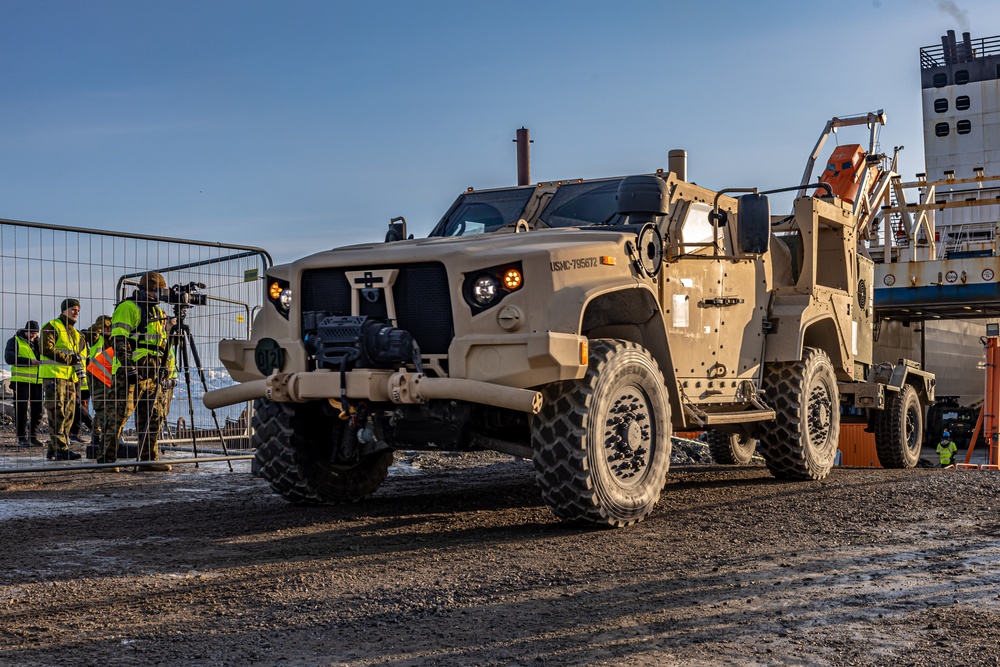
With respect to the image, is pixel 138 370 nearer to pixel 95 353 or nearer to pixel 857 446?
pixel 95 353

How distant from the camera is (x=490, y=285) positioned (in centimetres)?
631

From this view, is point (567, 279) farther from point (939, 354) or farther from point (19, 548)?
point (939, 354)

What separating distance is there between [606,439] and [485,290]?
116 centimetres

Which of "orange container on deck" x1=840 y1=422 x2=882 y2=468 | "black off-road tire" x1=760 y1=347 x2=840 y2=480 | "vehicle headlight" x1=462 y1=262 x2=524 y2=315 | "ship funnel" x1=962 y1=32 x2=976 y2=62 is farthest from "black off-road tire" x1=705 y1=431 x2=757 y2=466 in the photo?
"ship funnel" x1=962 y1=32 x2=976 y2=62

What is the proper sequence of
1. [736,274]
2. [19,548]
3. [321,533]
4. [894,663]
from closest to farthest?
[894,663], [19,548], [321,533], [736,274]

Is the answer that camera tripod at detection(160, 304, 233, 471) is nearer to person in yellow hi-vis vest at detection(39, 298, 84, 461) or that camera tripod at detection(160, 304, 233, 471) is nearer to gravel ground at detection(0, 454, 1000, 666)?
person in yellow hi-vis vest at detection(39, 298, 84, 461)

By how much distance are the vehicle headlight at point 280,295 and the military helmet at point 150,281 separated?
385cm

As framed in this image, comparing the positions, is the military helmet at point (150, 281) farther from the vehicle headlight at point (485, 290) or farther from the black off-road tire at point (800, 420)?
the black off-road tire at point (800, 420)

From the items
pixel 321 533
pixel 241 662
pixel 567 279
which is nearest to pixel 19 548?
Answer: pixel 321 533

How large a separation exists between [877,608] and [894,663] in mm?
816

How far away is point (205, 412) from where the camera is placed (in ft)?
37.9

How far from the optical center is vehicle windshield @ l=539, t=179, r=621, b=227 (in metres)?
8.00

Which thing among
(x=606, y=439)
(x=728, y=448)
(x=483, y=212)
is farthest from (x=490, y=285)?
(x=728, y=448)

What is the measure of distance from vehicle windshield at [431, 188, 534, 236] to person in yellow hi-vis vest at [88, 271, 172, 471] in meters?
3.35
